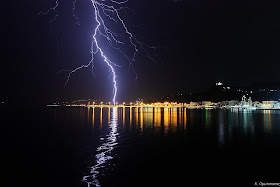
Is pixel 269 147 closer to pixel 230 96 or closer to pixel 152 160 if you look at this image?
pixel 152 160

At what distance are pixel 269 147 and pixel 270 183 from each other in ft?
19.5

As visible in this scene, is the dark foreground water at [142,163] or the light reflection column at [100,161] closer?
the light reflection column at [100,161]

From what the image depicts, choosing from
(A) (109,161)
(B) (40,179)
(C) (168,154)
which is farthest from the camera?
(C) (168,154)

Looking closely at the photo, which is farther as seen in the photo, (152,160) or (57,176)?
(152,160)

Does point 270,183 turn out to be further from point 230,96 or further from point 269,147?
point 230,96

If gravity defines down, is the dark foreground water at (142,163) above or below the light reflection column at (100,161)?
below

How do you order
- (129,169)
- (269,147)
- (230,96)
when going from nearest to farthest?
(129,169)
(269,147)
(230,96)

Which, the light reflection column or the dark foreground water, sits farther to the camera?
the dark foreground water

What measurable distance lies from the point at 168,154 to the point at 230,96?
514 feet

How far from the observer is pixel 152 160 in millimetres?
9719

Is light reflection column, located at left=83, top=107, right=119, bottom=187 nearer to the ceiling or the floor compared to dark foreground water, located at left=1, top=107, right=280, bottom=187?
nearer to the ceiling

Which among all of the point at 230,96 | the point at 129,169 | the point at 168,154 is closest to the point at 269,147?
the point at 168,154

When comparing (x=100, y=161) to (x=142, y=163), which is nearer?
(x=142, y=163)

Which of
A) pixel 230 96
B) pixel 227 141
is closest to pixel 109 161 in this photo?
pixel 227 141
